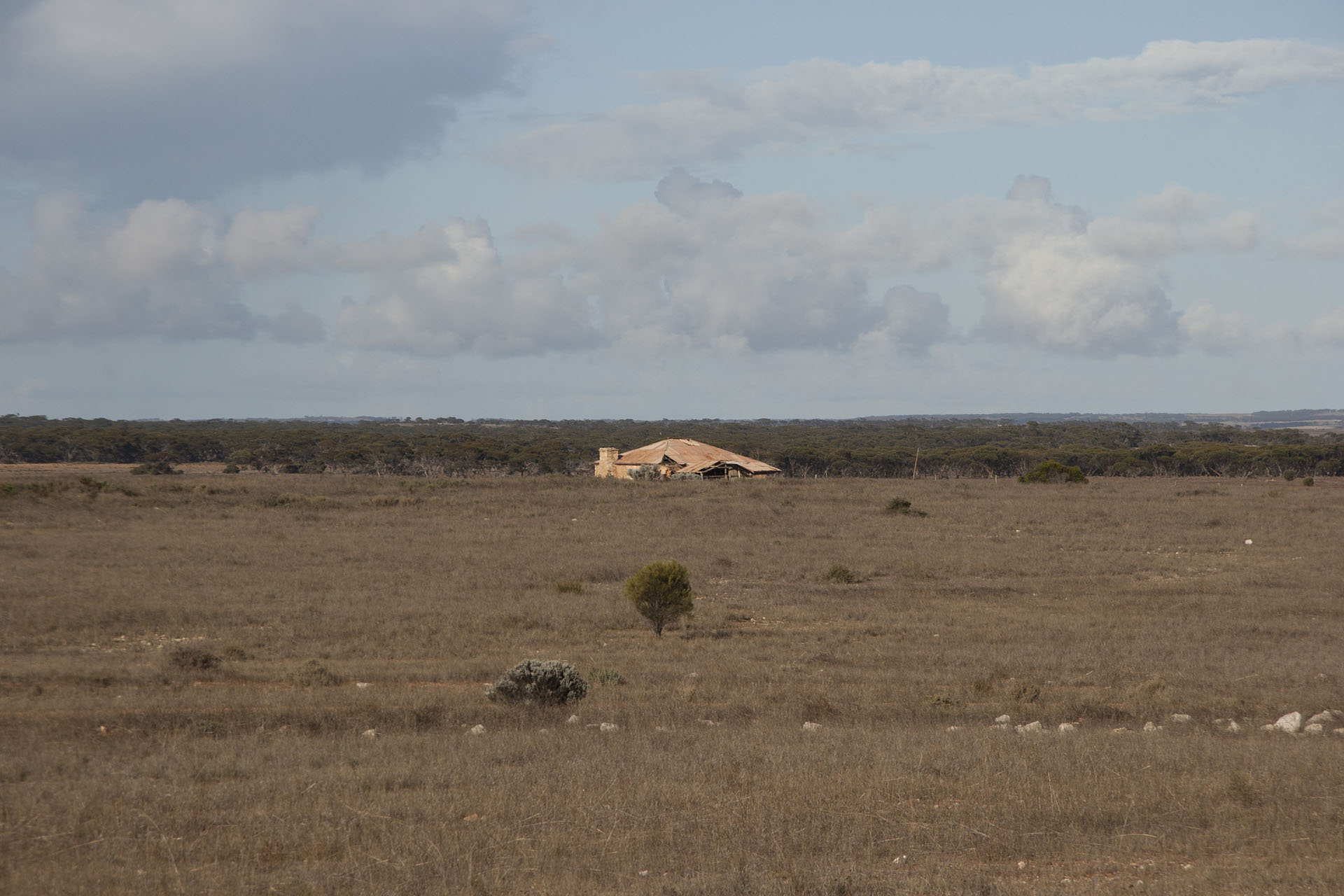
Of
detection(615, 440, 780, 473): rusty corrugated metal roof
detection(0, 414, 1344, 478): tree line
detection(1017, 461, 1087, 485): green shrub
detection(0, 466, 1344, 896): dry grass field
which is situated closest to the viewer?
detection(0, 466, 1344, 896): dry grass field

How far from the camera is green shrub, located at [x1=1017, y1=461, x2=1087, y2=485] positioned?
5250 centimetres

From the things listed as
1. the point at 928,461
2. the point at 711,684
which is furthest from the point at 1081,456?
the point at 711,684

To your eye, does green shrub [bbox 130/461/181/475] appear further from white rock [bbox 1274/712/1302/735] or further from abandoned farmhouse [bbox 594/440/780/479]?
white rock [bbox 1274/712/1302/735]

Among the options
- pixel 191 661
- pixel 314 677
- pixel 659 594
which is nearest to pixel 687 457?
pixel 659 594

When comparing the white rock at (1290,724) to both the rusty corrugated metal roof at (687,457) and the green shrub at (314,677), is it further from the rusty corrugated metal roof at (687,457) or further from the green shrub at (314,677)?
the rusty corrugated metal roof at (687,457)

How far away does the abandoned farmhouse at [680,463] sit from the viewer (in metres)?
55.4

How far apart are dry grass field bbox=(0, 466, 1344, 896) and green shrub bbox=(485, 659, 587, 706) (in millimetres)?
255

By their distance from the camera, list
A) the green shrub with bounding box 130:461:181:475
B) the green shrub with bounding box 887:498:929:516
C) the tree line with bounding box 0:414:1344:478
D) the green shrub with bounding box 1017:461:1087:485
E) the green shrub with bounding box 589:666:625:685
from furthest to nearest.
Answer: the tree line with bounding box 0:414:1344:478 < the green shrub with bounding box 130:461:181:475 < the green shrub with bounding box 1017:461:1087:485 < the green shrub with bounding box 887:498:929:516 < the green shrub with bounding box 589:666:625:685

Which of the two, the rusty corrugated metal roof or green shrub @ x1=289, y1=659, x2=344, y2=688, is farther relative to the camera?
the rusty corrugated metal roof

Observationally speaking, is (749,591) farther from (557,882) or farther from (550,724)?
(557,882)

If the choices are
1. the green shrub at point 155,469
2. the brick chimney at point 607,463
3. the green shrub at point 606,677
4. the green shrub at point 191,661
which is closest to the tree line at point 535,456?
the green shrub at point 155,469

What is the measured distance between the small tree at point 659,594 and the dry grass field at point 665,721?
63 cm

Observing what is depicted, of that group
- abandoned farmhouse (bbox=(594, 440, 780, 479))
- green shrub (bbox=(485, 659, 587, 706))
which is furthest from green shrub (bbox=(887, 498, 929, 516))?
green shrub (bbox=(485, 659, 587, 706))

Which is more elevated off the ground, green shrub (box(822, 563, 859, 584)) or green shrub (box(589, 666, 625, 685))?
green shrub (box(589, 666, 625, 685))
